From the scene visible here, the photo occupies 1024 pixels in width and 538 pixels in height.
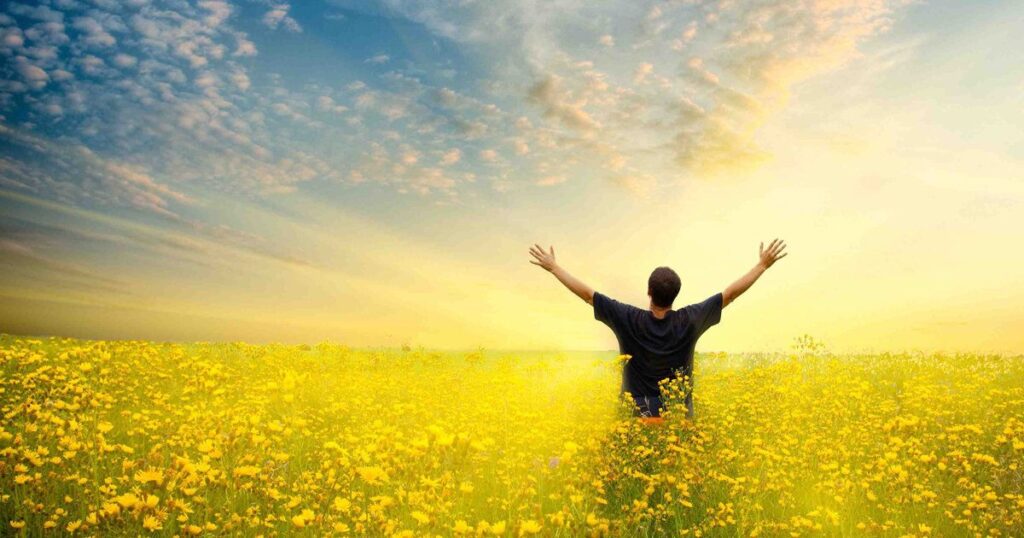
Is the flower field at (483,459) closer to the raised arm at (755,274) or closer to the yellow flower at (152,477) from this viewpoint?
the yellow flower at (152,477)

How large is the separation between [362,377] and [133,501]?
7.81 meters

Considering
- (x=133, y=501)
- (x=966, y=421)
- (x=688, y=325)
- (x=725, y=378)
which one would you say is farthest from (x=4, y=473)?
(x=966, y=421)

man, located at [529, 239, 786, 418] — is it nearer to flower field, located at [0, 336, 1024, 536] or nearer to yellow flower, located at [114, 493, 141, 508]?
flower field, located at [0, 336, 1024, 536]

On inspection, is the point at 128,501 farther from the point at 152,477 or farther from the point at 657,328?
the point at 657,328

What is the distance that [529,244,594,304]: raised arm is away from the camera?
6.35m

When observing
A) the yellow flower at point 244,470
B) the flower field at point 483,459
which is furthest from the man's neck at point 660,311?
the yellow flower at point 244,470

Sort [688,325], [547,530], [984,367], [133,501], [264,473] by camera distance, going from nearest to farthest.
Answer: [133,501], [547,530], [264,473], [688,325], [984,367]

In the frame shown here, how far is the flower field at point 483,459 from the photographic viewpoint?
4.19m

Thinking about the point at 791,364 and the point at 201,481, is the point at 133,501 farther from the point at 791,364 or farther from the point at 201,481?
the point at 791,364

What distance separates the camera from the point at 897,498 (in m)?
5.42

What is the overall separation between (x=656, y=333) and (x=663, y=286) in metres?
0.46

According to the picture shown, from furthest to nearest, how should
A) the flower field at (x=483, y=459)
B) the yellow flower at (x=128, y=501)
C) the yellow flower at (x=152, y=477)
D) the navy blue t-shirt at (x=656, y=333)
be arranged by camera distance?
the navy blue t-shirt at (x=656, y=333) → the flower field at (x=483, y=459) → the yellow flower at (x=152, y=477) → the yellow flower at (x=128, y=501)

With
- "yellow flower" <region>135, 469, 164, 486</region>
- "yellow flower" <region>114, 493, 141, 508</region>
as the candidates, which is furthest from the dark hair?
"yellow flower" <region>114, 493, 141, 508</region>

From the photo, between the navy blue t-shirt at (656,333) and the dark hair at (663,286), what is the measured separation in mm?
158
